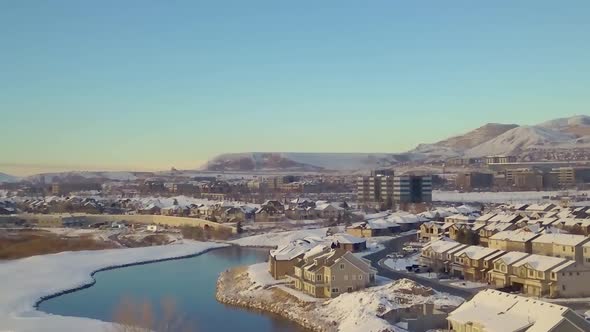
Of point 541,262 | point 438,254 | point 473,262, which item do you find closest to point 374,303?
point 541,262

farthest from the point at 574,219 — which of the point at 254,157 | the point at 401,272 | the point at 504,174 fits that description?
the point at 254,157

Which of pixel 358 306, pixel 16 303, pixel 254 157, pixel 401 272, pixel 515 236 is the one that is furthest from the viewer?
pixel 254 157

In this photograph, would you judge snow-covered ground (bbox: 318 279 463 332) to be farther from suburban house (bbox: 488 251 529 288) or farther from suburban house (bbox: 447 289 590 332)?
suburban house (bbox: 488 251 529 288)

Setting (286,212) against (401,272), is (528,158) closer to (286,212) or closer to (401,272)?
(286,212)

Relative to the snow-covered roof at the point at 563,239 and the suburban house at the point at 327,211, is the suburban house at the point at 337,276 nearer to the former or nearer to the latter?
the snow-covered roof at the point at 563,239

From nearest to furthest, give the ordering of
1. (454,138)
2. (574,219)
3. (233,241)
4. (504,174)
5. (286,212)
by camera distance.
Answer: (574,219)
(233,241)
(286,212)
(504,174)
(454,138)

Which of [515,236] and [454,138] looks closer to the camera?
[515,236]

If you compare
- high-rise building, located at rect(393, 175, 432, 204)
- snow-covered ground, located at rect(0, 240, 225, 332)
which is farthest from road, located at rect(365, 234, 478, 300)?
high-rise building, located at rect(393, 175, 432, 204)
